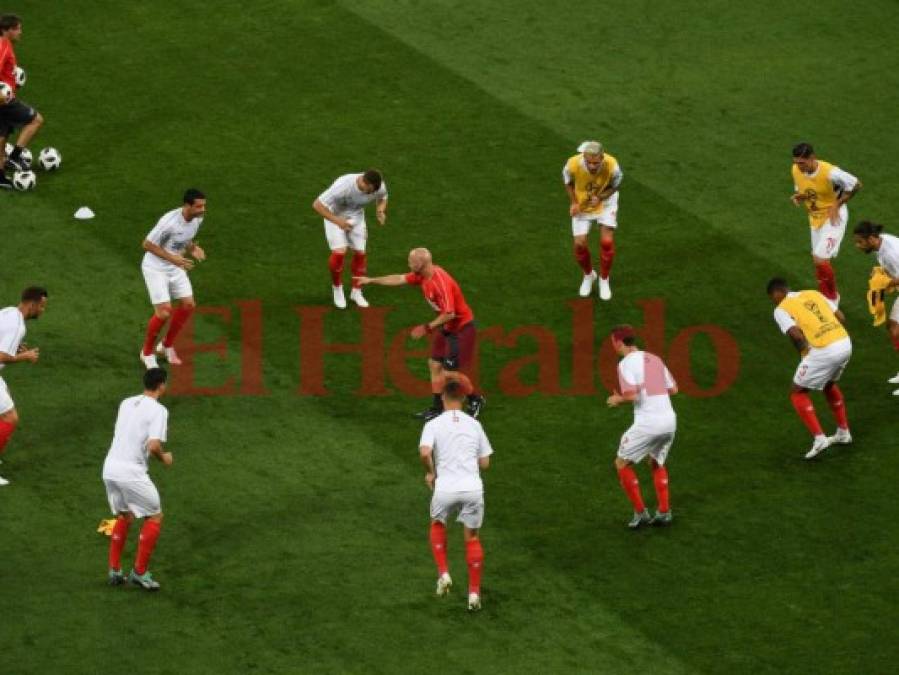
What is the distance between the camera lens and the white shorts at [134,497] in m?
16.7

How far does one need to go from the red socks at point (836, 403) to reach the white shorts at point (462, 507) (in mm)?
4636

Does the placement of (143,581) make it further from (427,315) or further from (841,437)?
(841,437)

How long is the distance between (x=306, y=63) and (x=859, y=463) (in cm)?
1186

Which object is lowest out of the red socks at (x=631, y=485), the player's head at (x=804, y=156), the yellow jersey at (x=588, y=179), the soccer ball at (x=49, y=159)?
the red socks at (x=631, y=485)

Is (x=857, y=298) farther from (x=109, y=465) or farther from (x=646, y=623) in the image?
(x=109, y=465)

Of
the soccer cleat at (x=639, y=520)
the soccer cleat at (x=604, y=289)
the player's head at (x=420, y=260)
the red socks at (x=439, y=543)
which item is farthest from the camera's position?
the soccer cleat at (x=604, y=289)

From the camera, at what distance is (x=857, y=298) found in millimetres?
22891

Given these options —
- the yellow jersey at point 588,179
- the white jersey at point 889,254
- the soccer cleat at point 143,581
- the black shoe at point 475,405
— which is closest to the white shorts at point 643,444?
the black shoe at point 475,405

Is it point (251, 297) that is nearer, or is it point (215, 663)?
point (215, 663)

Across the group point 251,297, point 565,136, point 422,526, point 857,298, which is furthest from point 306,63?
point 422,526

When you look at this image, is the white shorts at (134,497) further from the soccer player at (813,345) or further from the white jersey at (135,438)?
the soccer player at (813,345)

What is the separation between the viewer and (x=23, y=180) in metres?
24.4

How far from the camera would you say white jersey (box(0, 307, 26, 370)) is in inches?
723

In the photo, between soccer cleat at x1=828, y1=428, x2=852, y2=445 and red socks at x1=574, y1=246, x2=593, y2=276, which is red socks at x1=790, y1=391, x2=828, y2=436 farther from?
red socks at x1=574, y1=246, x2=593, y2=276
